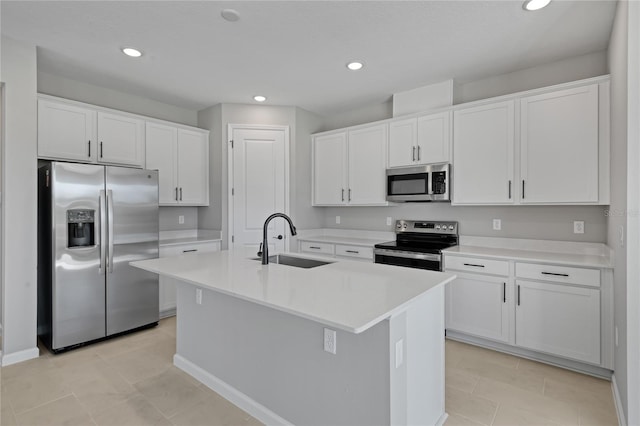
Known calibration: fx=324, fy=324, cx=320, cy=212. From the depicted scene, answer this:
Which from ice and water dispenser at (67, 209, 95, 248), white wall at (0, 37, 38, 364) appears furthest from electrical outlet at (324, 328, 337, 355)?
white wall at (0, 37, 38, 364)

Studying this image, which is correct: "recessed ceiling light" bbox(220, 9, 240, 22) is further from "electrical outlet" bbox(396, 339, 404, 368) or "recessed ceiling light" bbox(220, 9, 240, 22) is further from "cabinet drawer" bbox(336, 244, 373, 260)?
"cabinet drawer" bbox(336, 244, 373, 260)

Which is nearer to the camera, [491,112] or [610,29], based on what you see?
[610,29]

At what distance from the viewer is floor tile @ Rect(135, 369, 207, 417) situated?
212cm

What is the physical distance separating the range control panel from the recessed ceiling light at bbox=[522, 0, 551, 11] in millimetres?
2063

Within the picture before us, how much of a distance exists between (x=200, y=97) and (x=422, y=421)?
13.1ft

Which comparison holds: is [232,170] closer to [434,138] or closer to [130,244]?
[130,244]

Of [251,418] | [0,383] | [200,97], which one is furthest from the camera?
[200,97]

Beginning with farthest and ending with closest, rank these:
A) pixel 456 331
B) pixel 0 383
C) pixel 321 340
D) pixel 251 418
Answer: pixel 456 331 < pixel 0 383 < pixel 251 418 < pixel 321 340

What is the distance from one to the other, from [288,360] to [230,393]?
2.12ft

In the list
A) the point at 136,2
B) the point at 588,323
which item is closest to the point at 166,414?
the point at 136,2

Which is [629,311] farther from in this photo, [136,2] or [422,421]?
[136,2]

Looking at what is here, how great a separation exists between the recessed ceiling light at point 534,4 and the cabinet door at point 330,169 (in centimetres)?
234

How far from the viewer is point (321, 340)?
1709mm

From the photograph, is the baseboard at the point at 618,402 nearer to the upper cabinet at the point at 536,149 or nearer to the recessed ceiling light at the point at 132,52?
the upper cabinet at the point at 536,149
